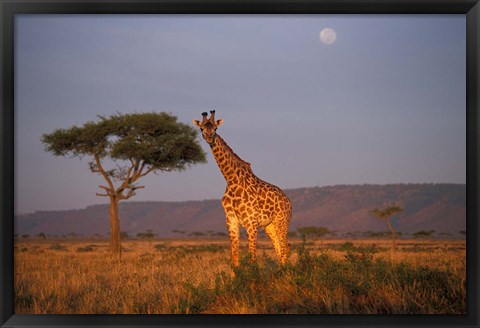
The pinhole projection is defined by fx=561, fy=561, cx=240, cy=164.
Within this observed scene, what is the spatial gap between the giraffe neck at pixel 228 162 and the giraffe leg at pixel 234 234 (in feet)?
2.46

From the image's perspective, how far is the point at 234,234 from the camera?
34.6 feet

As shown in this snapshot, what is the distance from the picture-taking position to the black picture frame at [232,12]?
6848mm

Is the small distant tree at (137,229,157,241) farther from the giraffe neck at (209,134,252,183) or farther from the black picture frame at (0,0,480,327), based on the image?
the black picture frame at (0,0,480,327)

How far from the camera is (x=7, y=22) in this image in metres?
7.16

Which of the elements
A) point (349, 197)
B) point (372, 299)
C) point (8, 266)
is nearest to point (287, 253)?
point (372, 299)

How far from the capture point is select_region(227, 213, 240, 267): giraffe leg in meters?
10.3

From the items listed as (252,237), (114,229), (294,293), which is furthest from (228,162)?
(114,229)

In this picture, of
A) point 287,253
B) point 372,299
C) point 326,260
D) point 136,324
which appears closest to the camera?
point 136,324

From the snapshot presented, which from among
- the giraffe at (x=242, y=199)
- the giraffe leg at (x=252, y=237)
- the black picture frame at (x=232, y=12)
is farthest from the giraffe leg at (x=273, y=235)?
the black picture frame at (x=232, y=12)

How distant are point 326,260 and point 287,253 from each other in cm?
245

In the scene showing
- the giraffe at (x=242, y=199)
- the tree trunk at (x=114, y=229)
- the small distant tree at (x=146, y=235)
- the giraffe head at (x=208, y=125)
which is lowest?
the small distant tree at (x=146, y=235)

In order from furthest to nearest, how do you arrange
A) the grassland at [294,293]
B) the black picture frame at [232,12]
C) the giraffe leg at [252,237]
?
the giraffe leg at [252,237], the grassland at [294,293], the black picture frame at [232,12]

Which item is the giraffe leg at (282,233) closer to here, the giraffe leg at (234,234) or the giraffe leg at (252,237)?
the giraffe leg at (252,237)

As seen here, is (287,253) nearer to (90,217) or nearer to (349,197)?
(349,197)
